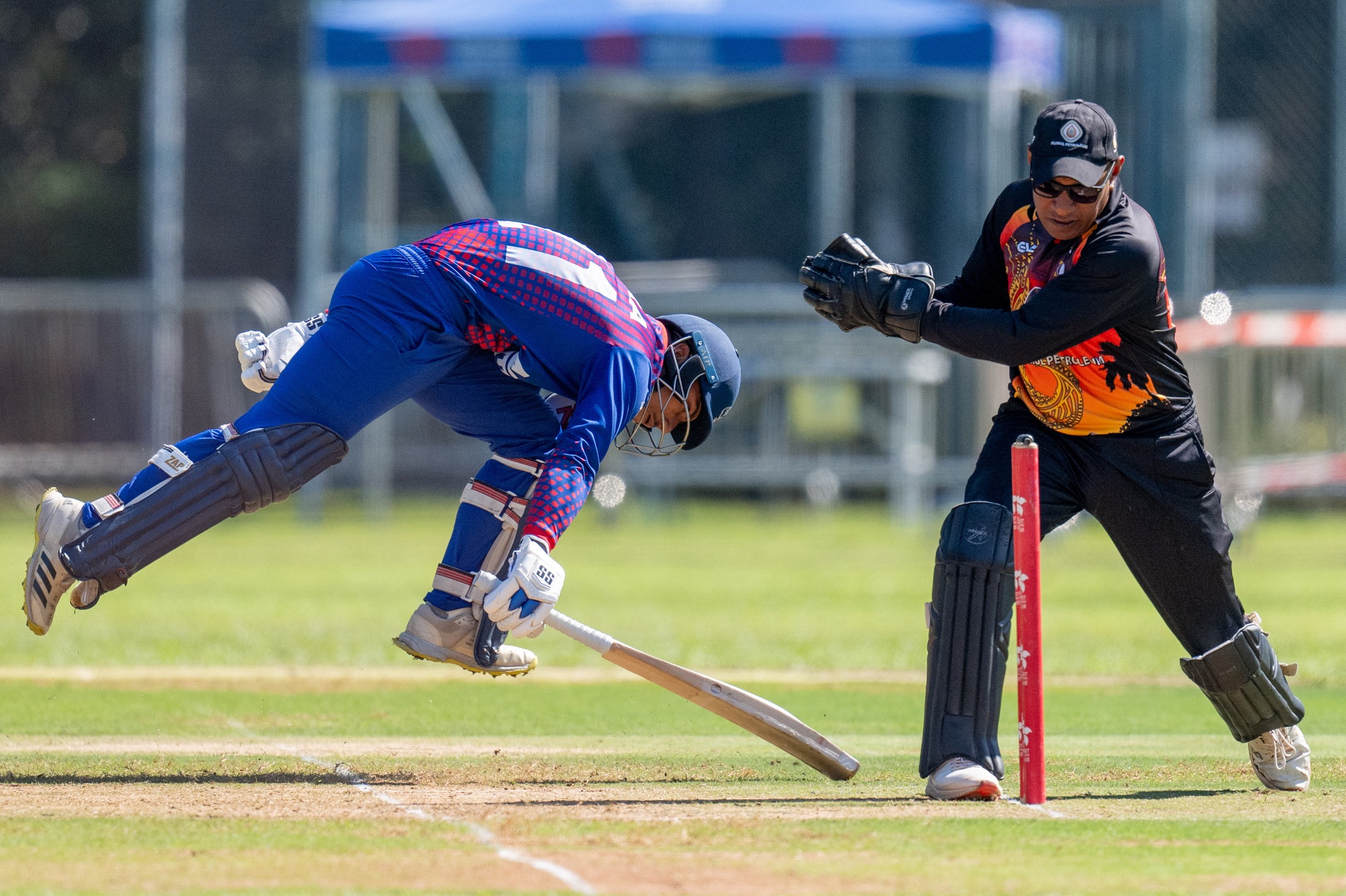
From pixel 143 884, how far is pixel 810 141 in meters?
19.1

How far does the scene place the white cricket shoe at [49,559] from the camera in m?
6.11

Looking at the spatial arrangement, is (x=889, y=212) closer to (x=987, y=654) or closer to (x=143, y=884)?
(x=987, y=654)

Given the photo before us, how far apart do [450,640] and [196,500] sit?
1.22 metres

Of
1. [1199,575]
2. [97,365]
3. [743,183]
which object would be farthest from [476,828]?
[743,183]

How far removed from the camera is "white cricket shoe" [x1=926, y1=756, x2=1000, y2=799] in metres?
5.66

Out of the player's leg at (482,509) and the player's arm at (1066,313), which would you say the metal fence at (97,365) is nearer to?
the player's leg at (482,509)

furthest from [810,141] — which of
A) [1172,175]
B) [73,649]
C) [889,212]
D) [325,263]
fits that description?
[73,649]

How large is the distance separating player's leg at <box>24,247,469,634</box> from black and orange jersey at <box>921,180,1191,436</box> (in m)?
1.71

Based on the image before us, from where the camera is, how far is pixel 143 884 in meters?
4.48

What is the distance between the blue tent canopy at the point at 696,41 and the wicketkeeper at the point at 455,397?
12.5 m

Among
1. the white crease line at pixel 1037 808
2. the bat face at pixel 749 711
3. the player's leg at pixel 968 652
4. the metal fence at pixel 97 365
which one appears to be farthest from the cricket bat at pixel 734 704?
the metal fence at pixel 97 365

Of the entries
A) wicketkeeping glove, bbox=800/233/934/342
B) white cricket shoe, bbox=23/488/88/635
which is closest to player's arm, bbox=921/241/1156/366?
wicketkeeping glove, bbox=800/233/934/342

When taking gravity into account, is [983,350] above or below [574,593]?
above

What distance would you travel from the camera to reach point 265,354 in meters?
Result: 6.67
